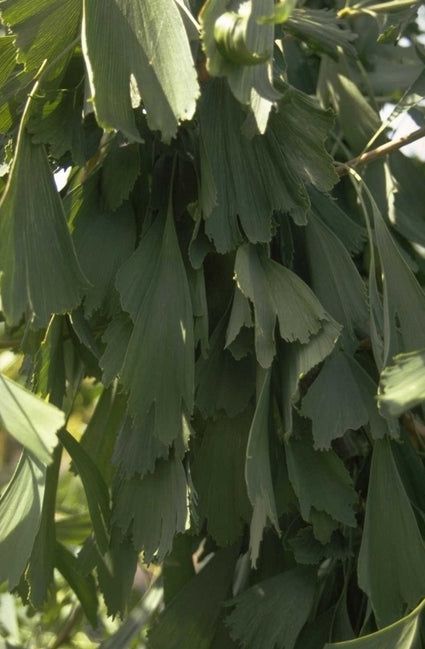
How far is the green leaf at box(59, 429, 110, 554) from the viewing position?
639 millimetres

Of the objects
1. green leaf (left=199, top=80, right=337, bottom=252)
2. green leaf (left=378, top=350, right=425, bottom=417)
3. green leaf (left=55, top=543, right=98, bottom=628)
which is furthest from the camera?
green leaf (left=55, top=543, right=98, bottom=628)

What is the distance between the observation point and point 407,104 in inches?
27.2

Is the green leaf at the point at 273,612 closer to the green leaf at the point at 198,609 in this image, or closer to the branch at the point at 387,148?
the green leaf at the point at 198,609

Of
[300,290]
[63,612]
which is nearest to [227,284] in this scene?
[300,290]

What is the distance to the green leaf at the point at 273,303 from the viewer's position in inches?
22.4

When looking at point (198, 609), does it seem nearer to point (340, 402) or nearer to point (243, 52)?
point (340, 402)

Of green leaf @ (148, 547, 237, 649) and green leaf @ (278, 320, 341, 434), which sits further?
green leaf @ (148, 547, 237, 649)

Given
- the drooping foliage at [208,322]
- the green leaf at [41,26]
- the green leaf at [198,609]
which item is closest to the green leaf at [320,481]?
the drooping foliage at [208,322]

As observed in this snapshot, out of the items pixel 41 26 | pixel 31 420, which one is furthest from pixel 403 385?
pixel 41 26

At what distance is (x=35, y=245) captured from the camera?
1.84 feet

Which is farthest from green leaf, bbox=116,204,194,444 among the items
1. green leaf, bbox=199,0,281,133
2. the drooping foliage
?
green leaf, bbox=199,0,281,133

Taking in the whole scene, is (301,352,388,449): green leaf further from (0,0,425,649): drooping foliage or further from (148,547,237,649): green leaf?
(148,547,237,649): green leaf

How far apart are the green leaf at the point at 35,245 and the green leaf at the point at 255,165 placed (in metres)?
0.09

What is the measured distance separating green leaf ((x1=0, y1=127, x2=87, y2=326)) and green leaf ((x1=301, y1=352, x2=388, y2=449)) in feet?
0.50
